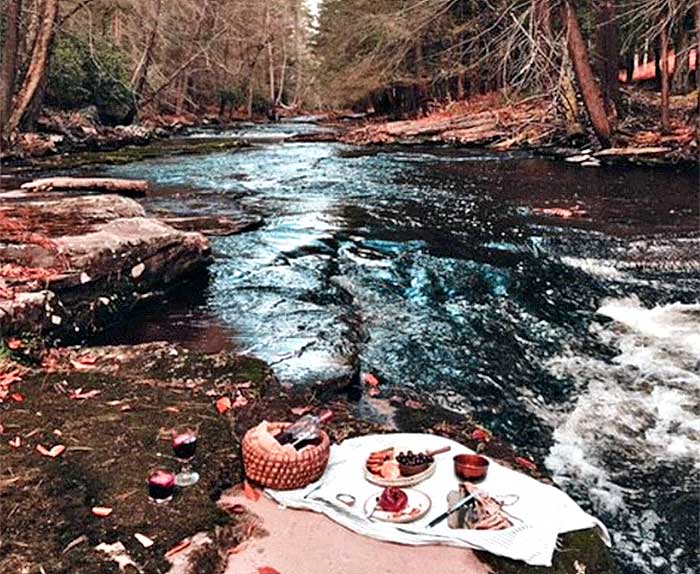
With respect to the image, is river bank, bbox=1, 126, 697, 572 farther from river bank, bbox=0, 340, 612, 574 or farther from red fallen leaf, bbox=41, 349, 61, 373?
red fallen leaf, bbox=41, 349, 61, 373

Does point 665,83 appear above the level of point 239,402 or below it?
above

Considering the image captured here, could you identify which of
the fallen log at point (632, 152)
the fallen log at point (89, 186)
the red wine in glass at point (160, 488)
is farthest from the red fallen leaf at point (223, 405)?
the fallen log at point (632, 152)

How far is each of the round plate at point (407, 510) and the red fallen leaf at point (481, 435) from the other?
0.69 m

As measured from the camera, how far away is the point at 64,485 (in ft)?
7.43

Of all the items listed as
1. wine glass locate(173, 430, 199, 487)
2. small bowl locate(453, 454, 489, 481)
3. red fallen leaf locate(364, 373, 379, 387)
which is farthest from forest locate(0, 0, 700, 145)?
wine glass locate(173, 430, 199, 487)

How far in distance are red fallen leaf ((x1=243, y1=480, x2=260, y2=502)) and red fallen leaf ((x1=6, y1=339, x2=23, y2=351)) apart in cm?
177

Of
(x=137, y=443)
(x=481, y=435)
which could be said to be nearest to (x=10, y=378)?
(x=137, y=443)

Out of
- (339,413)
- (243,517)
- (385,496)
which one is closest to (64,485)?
(243,517)

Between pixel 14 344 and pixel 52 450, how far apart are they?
4.12 ft

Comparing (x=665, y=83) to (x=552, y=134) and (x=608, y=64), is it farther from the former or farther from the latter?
(x=552, y=134)

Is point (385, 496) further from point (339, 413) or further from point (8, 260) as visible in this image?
point (8, 260)

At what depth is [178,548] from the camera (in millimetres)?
2016

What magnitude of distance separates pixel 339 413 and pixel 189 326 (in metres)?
1.79

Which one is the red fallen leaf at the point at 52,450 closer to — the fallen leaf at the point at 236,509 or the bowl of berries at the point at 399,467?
the fallen leaf at the point at 236,509
